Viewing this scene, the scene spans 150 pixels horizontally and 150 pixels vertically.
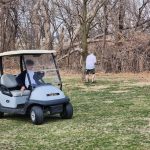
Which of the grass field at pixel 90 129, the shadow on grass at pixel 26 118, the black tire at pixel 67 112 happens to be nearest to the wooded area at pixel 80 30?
the grass field at pixel 90 129

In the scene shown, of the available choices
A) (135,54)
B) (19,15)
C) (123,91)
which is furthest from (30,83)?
(19,15)

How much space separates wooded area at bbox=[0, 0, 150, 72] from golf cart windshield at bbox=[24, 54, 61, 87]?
424 inches

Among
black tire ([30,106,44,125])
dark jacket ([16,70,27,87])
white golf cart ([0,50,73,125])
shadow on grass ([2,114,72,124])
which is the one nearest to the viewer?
black tire ([30,106,44,125])

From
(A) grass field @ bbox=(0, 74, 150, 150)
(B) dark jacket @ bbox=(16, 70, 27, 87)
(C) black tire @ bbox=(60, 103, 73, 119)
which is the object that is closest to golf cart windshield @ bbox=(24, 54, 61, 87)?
(B) dark jacket @ bbox=(16, 70, 27, 87)

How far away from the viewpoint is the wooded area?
3120 cm

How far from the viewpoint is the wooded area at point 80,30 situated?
31.2m

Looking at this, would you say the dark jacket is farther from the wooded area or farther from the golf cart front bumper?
the wooded area

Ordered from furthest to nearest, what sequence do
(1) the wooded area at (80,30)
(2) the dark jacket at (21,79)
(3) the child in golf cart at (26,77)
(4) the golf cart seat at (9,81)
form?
(1) the wooded area at (80,30), (4) the golf cart seat at (9,81), (2) the dark jacket at (21,79), (3) the child in golf cart at (26,77)

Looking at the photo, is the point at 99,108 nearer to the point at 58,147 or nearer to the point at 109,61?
the point at 58,147

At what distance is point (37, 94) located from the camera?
12.0m

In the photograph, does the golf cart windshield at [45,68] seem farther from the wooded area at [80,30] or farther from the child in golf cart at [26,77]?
the wooded area at [80,30]

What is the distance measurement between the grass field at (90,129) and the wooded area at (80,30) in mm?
9207

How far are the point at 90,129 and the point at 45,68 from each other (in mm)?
2458

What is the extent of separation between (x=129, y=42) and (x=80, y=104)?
1681cm
